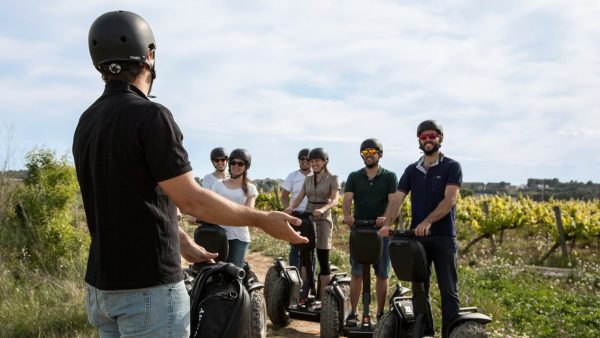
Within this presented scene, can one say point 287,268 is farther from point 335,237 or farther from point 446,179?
point 335,237

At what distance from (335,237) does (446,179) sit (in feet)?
42.8

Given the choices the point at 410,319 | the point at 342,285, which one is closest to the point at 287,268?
the point at 342,285

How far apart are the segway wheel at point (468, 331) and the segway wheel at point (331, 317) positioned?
1.47 meters

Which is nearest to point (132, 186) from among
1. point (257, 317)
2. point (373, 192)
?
point (257, 317)

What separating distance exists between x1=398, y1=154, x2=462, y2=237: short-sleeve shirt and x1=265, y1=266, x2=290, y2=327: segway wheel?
84.0 inches

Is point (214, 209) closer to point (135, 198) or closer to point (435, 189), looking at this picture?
point (135, 198)

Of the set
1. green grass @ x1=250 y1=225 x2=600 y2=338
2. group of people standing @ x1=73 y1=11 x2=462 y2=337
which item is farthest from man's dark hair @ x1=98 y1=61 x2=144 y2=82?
green grass @ x1=250 y1=225 x2=600 y2=338

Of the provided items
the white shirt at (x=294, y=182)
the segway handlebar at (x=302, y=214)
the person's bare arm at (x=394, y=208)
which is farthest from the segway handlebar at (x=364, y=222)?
the white shirt at (x=294, y=182)

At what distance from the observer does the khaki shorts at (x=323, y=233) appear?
6.52 metres

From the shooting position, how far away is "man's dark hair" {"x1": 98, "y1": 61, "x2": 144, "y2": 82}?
205 cm

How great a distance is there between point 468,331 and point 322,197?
2.73m

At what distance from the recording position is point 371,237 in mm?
5316

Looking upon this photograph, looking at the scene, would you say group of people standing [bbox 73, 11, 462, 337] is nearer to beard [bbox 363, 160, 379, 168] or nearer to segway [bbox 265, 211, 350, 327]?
beard [bbox 363, 160, 379, 168]

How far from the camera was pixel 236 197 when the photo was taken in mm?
5625
